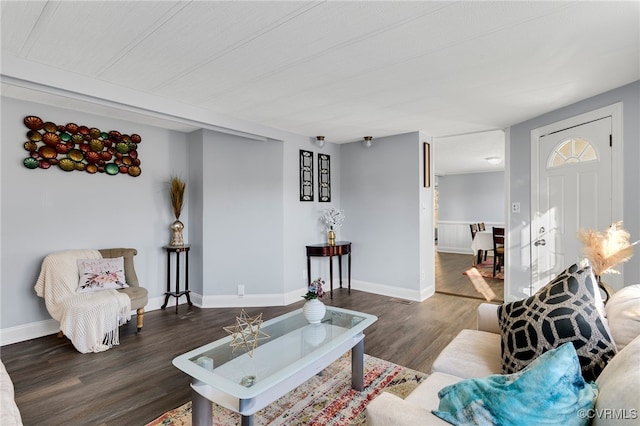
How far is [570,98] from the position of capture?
3.11 m

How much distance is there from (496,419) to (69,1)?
2.61 m

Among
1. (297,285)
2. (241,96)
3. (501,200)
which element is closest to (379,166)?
(297,285)

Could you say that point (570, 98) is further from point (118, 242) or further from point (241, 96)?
point (118, 242)

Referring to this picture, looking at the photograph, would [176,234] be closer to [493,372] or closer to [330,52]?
[330,52]

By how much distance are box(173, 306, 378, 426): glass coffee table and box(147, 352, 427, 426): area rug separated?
0.45 feet

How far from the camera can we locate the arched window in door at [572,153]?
10.5 feet

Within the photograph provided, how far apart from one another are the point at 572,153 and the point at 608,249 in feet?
7.13

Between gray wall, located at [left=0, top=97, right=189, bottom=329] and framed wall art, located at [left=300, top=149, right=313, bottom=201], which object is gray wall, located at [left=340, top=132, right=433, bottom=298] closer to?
framed wall art, located at [left=300, top=149, right=313, bottom=201]

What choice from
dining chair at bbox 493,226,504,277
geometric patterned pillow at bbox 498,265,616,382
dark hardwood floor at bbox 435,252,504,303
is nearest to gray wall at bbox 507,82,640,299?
dark hardwood floor at bbox 435,252,504,303

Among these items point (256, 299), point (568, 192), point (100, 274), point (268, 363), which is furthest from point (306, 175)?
point (268, 363)

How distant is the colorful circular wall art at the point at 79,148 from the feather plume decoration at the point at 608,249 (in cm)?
432

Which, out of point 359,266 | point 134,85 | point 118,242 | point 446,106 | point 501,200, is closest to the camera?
point 134,85

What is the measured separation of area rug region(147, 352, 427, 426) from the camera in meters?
1.95

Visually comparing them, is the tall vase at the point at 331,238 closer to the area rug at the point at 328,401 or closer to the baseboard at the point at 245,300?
the baseboard at the point at 245,300
